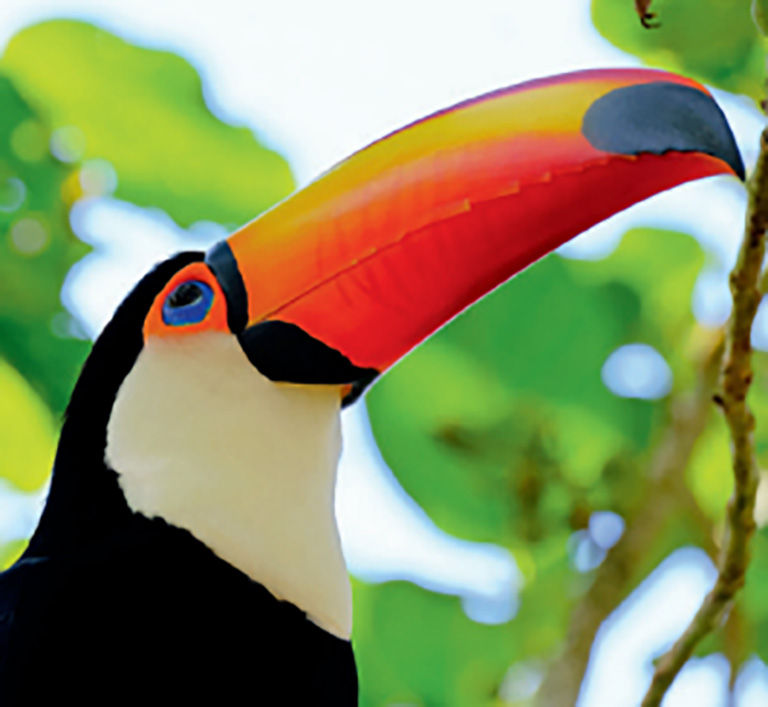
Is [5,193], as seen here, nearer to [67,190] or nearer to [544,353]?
[67,190]

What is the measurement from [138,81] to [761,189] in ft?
7.03

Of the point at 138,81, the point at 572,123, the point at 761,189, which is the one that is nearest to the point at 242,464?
the point at 572,123

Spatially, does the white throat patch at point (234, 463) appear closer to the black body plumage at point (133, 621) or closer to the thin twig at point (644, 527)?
the black body plumage at point (133, 621)

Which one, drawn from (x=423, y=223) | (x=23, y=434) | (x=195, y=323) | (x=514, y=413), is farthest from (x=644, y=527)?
(x=23, y=434)

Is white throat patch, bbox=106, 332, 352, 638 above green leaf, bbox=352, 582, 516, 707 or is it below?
above

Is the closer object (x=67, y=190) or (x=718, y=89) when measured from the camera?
(x=718, y=89)

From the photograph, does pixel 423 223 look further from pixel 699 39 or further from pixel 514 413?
pixel 514 413

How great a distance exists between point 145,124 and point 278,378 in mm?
1259

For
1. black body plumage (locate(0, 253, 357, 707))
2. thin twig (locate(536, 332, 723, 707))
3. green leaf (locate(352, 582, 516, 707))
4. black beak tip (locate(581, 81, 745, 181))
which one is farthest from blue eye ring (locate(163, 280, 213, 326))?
green leaf (locate(352, 582, 516, 707))

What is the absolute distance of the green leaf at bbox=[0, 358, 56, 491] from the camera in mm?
4254

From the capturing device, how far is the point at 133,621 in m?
Answer: 3.08

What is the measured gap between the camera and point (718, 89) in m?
3.71

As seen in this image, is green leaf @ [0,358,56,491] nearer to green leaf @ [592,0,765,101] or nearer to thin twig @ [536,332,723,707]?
thin twig @ [536,332,723,707]

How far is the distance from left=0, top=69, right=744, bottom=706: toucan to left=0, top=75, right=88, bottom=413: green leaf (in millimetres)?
854
